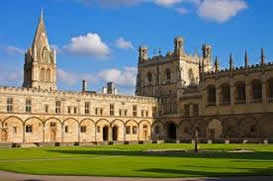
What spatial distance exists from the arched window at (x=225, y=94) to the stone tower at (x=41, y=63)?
29.9 m

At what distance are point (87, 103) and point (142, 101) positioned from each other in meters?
10.9

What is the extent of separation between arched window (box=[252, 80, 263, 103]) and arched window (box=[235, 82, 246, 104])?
1608 millimetres

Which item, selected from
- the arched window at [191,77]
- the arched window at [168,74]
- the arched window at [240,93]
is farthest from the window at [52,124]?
the arched window at [191,77]

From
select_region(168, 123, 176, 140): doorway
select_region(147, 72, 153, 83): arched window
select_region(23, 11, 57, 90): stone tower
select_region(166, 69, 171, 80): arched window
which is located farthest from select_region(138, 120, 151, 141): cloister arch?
select_region(23, 11, 57, 90): stone tower

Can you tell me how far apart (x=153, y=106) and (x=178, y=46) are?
37.9ft

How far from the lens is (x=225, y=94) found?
2557 inches

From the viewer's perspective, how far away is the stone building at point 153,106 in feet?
191

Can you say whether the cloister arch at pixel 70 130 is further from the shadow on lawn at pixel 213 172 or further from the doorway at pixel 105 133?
the shadow on lawn at pixel 213 172

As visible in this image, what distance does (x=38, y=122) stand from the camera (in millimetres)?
59250

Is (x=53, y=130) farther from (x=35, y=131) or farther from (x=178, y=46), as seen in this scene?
(x=178, y=46)

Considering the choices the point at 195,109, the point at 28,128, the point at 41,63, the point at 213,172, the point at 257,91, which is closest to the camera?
the point at 213,172

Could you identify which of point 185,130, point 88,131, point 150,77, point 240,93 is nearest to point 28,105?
point 88,131

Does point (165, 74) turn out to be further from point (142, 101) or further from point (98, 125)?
point (98, 125)

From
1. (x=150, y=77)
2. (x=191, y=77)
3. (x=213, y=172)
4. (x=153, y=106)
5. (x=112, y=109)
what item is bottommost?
(x=213, y=172)
